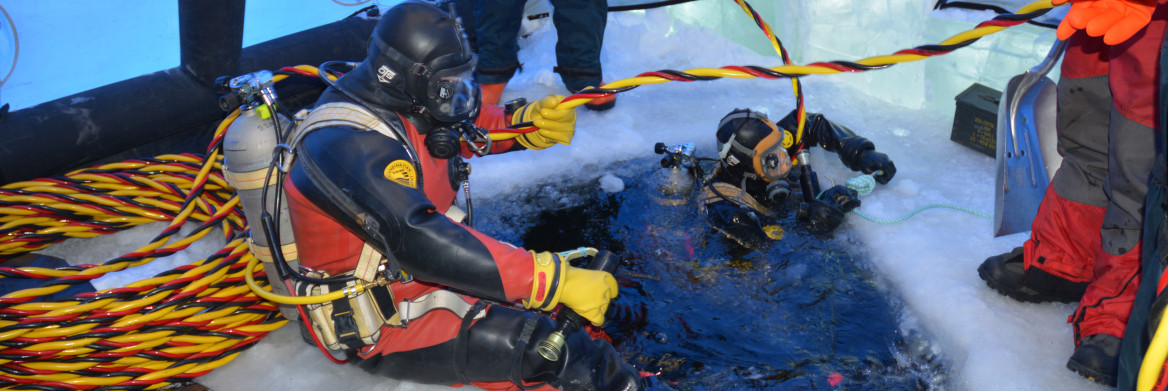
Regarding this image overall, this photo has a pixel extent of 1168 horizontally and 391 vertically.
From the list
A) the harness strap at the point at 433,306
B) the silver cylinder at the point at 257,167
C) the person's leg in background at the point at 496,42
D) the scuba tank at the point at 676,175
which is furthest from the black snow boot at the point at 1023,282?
the person's leg in background at the point at 496,42

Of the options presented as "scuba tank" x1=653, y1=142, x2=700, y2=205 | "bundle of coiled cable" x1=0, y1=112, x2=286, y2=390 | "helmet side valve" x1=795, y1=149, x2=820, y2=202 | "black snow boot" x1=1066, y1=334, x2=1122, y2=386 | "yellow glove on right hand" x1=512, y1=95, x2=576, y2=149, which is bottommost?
"bundle of coiled cable" x1=0, y1=112, x2=286, y2=390

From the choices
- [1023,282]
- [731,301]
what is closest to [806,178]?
[731,301]

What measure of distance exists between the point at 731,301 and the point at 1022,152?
4.12 ft

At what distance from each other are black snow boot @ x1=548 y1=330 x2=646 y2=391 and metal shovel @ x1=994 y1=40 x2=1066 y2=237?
1.63 meters

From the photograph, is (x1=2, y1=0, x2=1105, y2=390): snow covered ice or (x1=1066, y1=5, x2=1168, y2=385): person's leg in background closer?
(x1=1066, y1=5, x2=1168, y2=385): person's leg in background

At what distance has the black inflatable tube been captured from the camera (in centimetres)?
350

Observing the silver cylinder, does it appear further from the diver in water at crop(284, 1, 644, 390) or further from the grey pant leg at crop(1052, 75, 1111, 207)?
the grey pant leg at crop(1052, 75, 1111, 207)

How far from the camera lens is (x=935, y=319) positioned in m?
2.90

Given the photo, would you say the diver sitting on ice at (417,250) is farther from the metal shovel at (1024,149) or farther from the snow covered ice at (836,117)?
the metal shovel at (1024,149)

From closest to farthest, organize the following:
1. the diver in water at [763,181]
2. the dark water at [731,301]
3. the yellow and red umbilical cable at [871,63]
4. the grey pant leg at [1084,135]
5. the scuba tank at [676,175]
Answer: the yellow and red umbilical cable at [871,63], the grey pant leg at [1084,135], the dark water at [731,301], the diver in water at [763,181], the scuba tank at [676,175]

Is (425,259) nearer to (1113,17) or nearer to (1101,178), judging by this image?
(1113,17)

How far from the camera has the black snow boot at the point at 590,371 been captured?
246 cm

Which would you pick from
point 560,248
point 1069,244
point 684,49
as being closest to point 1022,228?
point 1069,244

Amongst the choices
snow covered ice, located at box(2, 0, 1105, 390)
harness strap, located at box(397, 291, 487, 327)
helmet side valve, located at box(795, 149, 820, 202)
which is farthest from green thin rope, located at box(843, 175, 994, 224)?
harness strap, located at box(397, 291, 487, 327)
